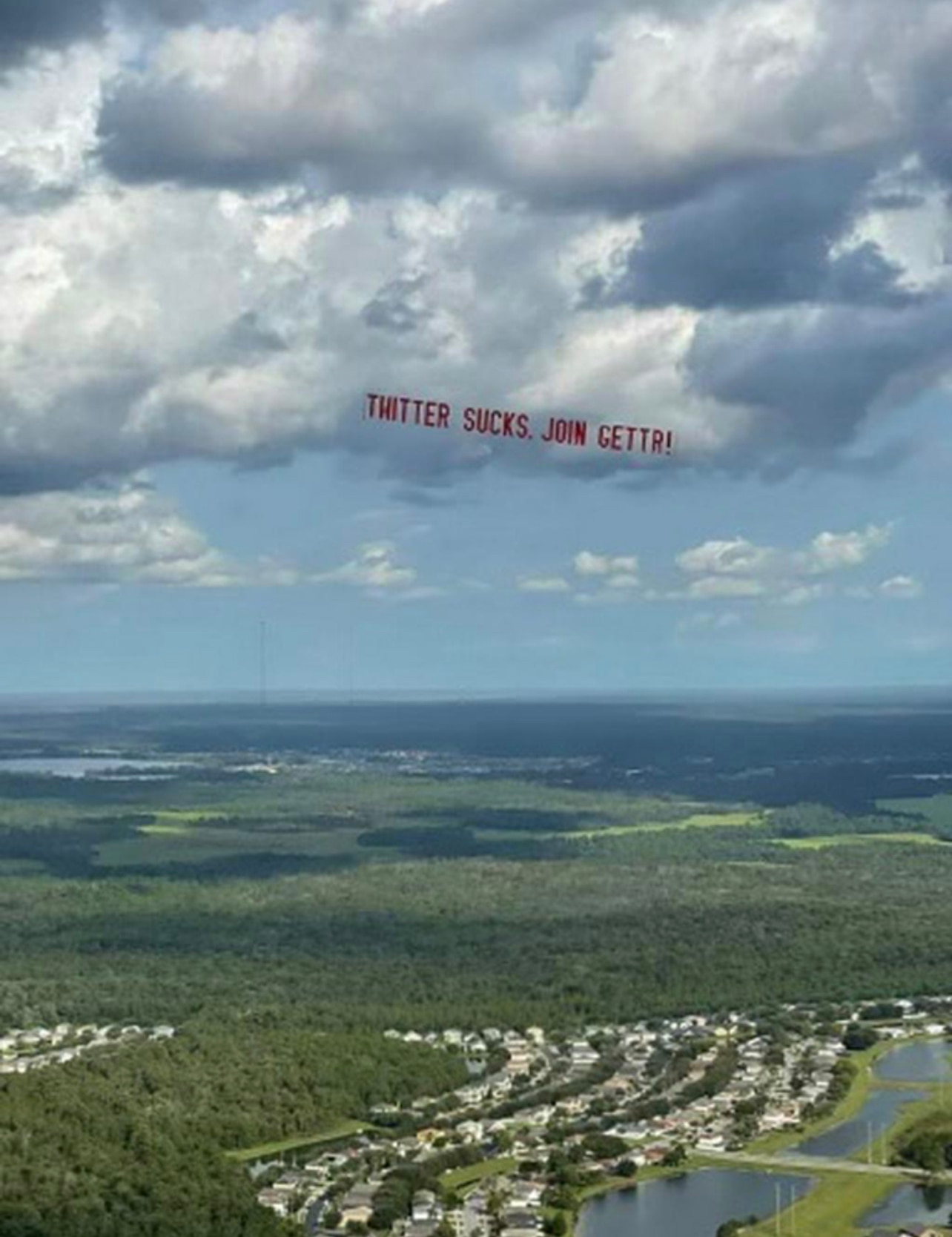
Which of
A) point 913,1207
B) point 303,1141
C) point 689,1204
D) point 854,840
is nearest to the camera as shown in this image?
point 913,1207

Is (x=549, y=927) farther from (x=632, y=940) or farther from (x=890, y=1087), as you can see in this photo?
(x=890, y=1087)

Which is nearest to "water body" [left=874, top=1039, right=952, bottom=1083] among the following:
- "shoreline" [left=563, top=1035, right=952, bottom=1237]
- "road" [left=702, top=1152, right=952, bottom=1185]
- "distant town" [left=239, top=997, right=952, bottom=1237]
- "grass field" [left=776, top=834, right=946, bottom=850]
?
"shoreline" [left=563, top=1035, right=952, bottom=1237]

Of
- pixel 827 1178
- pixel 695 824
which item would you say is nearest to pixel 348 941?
pixel 827 1178

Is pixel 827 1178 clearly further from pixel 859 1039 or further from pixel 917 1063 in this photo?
pixel 859 1039

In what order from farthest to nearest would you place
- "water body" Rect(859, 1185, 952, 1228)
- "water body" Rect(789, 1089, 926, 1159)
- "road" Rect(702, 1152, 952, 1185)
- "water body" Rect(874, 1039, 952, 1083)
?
"water body" Rect(874, 1039, 952, 1083) < "water body" Rect(789, 1089, 926, 1159) < "road" Rect(702, 1152, 952, 1185) < "water body" Rect(859, 1185, 952, 1228)

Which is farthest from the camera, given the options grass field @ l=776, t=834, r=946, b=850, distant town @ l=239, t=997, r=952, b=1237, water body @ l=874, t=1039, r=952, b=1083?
grass field @ l=776, t=834, r=946, b=850

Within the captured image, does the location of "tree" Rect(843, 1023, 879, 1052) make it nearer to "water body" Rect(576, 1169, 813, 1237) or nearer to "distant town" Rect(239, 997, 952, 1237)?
"distant town" Rect(239, 997, 952, 1237)
